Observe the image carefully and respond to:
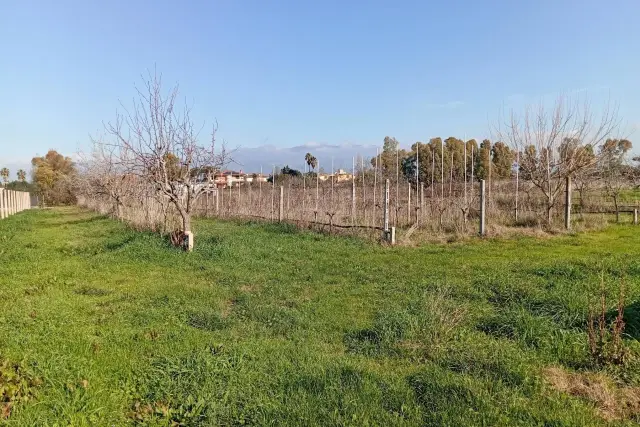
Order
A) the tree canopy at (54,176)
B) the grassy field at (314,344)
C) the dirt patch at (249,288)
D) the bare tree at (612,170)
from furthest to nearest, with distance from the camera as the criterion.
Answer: the tree canopy at (54,176) < the bare tree at (612,170) < the dirt patch at (249,288) < the grassy field at (314,344)

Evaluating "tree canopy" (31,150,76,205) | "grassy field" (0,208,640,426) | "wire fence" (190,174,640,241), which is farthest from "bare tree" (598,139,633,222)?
"tree canopy" (31,150,76,205)

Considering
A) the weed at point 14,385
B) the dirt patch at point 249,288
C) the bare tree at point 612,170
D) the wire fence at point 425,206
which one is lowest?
the dirt patch at point 249,288

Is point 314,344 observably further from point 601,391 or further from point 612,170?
point 612,170

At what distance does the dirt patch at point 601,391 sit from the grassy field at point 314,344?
0.05 ft

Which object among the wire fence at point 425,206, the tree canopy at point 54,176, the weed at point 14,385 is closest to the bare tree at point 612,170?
the wire fence at point 425,206

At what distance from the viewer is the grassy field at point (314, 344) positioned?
3037 millimetres

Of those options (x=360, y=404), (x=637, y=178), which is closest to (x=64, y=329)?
(x=360, y=404)

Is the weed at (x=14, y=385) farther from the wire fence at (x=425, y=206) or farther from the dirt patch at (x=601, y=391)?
the wire fence at (x=425, y=206)

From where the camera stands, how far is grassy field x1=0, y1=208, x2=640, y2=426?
3037mm

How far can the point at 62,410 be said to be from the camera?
9.66ft

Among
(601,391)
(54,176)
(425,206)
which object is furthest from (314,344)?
(54,176)

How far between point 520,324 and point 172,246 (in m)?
8.27

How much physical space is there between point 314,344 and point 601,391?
233cm

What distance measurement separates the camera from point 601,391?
3.27m
